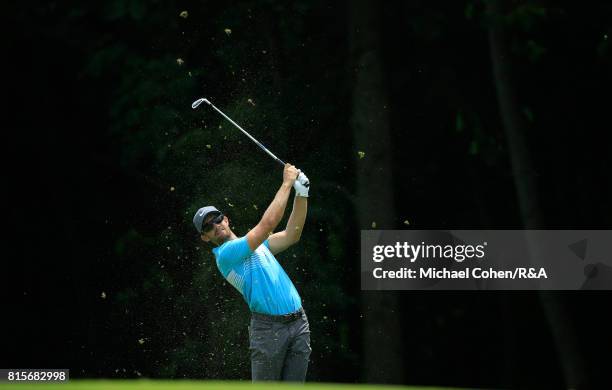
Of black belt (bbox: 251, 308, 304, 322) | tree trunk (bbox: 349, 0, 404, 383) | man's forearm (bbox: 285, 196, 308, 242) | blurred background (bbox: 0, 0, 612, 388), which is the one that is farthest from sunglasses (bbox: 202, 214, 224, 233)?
tree trunk (bbox: 349, 0, 404, 383)

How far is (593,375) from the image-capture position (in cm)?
1283

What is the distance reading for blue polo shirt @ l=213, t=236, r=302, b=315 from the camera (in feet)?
23.3

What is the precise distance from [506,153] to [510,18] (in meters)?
1.33

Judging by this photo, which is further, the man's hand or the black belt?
the man's hand

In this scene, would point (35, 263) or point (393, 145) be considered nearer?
point (393, 145)

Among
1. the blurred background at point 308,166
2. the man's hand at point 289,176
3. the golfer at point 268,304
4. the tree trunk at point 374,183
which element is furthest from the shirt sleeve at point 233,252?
the tree trunk at point 374,183

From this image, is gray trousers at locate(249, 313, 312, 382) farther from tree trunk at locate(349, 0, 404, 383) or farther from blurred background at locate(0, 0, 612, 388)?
tree trunk at locate(349, 0, 404, 383)

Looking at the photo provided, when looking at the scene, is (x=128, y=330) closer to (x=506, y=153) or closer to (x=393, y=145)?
(x=393, y=145)

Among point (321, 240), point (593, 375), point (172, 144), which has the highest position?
point (172, 144)

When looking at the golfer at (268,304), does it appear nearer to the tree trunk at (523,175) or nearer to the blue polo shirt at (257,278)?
the blue polo shirt at (257,278)

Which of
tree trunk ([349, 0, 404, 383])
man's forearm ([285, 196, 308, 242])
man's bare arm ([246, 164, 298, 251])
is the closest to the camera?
man's bare arm ([246, 164, 298, 251])

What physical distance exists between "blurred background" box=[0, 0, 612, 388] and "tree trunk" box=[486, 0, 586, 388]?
0.02 m

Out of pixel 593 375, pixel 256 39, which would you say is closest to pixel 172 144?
pixel 256 39

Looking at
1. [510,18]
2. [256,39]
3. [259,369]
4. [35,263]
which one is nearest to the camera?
[259,369]
